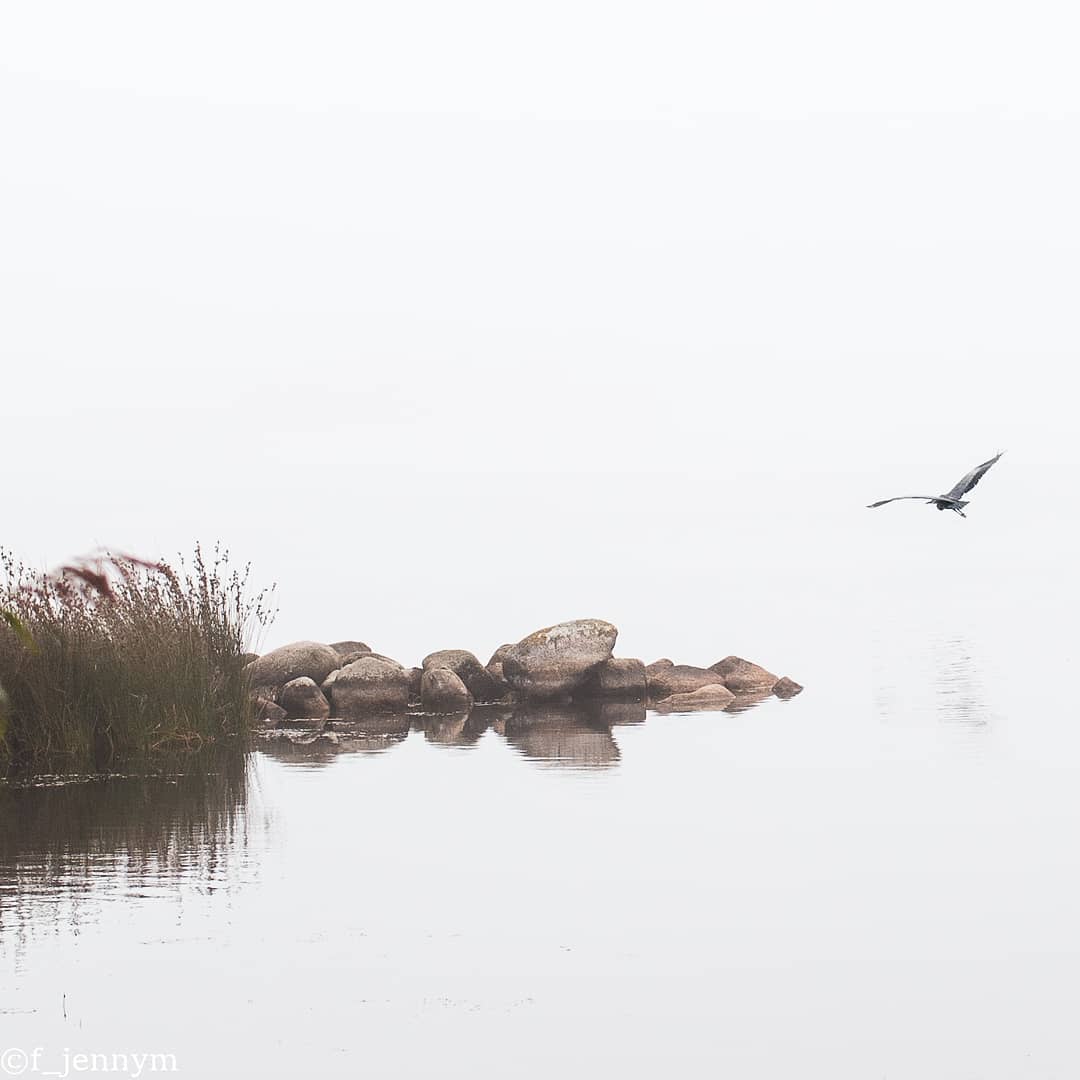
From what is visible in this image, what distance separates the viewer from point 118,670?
56.9 feet

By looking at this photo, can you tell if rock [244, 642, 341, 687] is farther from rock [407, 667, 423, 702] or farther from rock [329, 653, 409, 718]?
rock [407, 667, 423, 702]

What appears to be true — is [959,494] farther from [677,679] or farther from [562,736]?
[677,679]

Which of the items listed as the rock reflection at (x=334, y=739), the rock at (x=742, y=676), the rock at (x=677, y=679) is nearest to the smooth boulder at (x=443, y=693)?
the rock reflection at (x=334, y=739)

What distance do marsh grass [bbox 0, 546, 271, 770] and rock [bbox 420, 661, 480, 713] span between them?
8.39m

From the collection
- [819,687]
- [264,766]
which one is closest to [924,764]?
[264,766]

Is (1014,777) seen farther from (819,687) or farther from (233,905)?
(819,687)

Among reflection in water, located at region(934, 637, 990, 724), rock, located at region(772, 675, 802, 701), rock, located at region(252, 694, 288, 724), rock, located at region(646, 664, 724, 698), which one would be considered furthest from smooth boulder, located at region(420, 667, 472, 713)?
reflection in water, located at region(934, 637, 990, 724)

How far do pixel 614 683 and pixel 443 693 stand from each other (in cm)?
355

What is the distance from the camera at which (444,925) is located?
10.3 meters

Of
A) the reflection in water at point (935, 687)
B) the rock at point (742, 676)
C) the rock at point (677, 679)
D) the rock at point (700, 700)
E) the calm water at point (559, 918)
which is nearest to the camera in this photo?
the calm water at point (559, 918)

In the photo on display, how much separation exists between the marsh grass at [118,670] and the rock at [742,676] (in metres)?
13.8

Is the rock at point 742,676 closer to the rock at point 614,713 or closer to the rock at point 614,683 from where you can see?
the rock at point 614,683

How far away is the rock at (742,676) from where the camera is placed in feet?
104

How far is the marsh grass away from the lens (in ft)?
55.3
